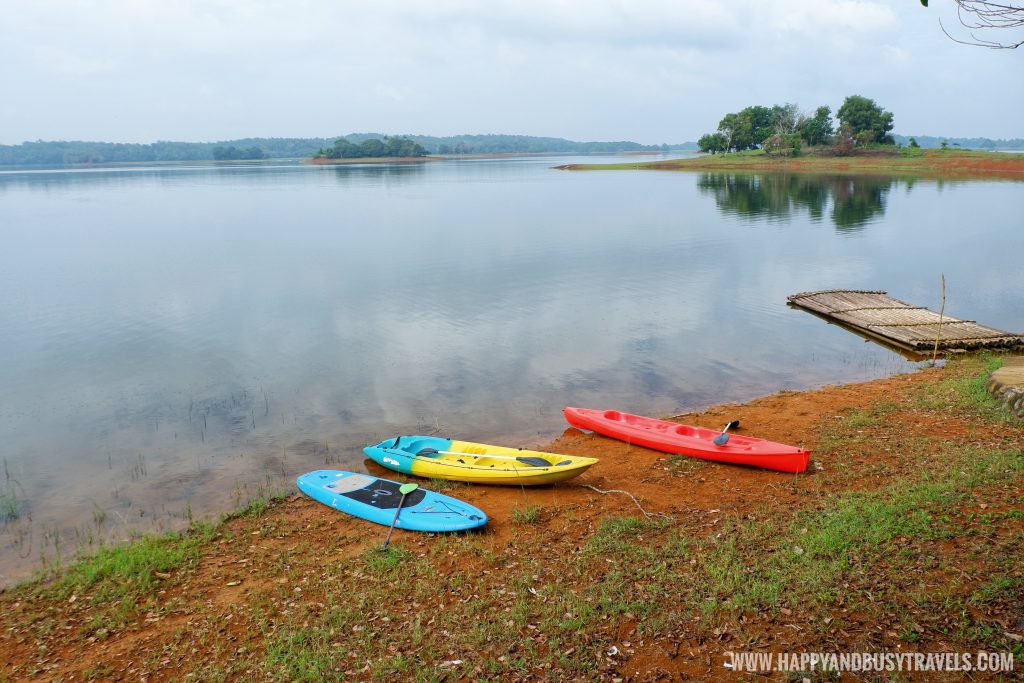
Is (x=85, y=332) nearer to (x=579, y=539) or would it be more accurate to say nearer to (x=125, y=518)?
(x=125, y=518)

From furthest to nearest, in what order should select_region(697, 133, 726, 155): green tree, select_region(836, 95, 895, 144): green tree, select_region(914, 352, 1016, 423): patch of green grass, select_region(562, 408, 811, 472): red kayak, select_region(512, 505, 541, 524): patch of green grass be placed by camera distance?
select_region(697, 133, 726, 155): green tree, select_region(836, 95, 895, 144): green tree, select_region(914, 352, 1016, 423): patch of green grass, select_region(562, 408, 811, 472): red kayak, select_region(512, 505, 541, 524): patch of green grass

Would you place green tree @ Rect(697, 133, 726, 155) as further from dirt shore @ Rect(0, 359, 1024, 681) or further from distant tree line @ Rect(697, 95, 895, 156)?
dirt shore @ Rect(0, 359, 1024, 681)

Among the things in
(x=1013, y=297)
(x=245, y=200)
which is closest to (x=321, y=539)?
(x=1013, y=297)

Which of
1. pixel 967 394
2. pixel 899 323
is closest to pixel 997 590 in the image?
pixel 967 394

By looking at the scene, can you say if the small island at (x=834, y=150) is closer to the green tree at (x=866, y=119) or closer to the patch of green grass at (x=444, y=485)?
the green tree at (x=866, y=119)

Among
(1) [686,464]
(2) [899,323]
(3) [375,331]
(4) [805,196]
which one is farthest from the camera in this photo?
(4) [805,196]

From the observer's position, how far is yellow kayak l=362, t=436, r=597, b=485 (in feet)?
46.9

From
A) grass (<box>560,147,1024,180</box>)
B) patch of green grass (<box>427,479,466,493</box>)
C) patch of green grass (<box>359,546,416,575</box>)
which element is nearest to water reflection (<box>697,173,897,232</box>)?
grass (<box>560,147,1024,180</box>)

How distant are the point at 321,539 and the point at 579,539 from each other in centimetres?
480

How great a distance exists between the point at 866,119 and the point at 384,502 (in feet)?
476

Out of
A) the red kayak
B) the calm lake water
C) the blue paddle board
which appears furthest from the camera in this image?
the calm lake water

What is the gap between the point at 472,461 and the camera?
15.3 meters

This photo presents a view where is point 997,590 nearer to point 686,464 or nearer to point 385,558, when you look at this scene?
point 686,464

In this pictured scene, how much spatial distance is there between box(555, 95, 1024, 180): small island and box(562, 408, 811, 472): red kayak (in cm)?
10880
